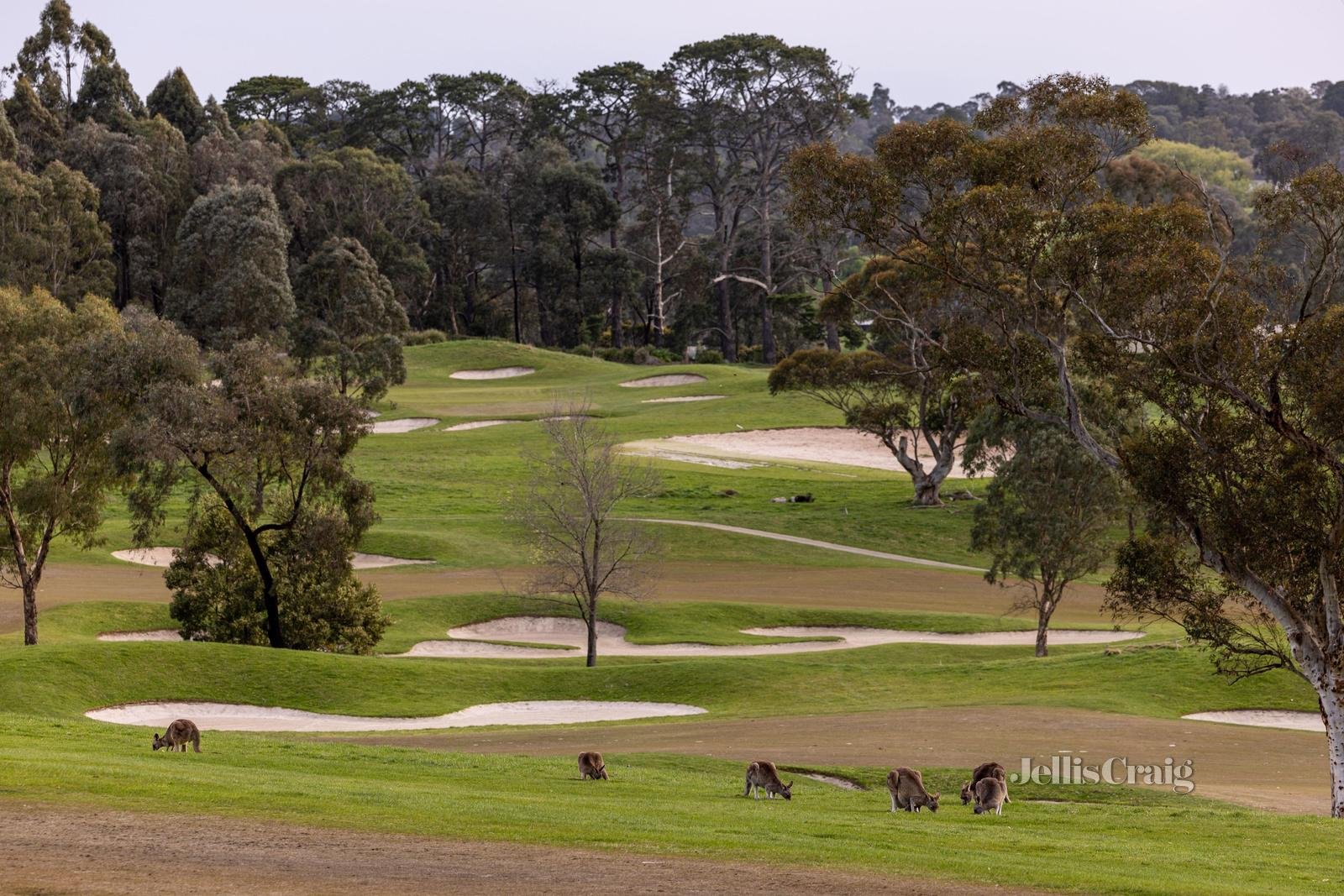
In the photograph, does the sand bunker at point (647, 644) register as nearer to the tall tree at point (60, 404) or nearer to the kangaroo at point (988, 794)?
the tall tree at point (60, 404)

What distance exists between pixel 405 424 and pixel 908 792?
64.1 meters

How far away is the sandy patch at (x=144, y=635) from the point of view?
3762 cm

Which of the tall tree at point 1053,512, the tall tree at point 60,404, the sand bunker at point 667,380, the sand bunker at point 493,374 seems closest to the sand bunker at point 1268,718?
the tall tree at point 1053,512

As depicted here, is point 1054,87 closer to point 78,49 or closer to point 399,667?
point 399,667

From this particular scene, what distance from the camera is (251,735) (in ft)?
79.3

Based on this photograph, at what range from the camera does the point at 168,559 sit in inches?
1890

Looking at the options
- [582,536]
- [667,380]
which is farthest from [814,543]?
[667,380]

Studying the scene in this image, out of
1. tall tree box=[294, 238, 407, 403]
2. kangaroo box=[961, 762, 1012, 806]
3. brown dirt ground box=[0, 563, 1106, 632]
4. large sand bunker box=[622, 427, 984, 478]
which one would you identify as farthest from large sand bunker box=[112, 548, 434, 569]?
tall tree box=[294, 238, 407, 403]

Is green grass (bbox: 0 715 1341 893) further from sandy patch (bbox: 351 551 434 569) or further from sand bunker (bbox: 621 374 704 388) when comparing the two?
sand bunker (bbox: 621 374 704 388)

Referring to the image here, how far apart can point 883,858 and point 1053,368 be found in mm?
15368

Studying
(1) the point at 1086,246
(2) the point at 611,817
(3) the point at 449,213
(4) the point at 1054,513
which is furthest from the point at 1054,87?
(3) the point at 449,213

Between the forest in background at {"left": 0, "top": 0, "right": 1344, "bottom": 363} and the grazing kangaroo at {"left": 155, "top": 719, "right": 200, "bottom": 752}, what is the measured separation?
6837 cm

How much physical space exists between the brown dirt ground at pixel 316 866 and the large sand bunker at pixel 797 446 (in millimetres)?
57129

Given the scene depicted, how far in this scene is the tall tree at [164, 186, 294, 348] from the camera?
3531 inches
